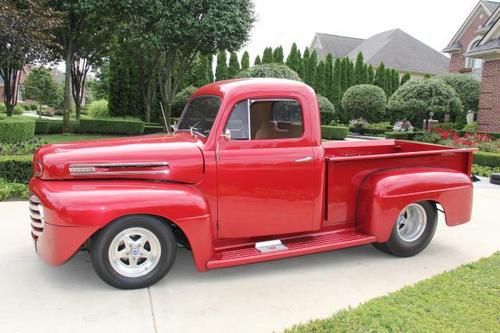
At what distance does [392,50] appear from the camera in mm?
48625

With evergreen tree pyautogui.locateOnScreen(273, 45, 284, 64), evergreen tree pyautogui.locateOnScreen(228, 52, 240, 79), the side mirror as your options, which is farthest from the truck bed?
evergreen tree pyautogui.locateOnScreen(273, 45, 284, 64)

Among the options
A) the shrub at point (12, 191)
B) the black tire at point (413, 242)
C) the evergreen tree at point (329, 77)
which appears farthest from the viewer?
the evergreen tree at point (329, 77)

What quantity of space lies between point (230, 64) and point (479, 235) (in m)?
27.0

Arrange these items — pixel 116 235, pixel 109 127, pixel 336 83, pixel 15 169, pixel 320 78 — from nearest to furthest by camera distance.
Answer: pixel 116 235 → pixel 15 169 → pixel 109 127 → pixel 320 78 → pixel 336 83

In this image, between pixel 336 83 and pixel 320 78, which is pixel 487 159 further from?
pixel 336 83

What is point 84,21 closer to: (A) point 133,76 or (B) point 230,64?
(A) point 133,76

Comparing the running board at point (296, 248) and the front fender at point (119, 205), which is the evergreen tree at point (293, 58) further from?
the front fender at point (119, 205)

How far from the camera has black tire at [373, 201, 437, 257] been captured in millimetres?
4992

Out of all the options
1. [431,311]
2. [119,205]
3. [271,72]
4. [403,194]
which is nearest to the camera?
[431,311]

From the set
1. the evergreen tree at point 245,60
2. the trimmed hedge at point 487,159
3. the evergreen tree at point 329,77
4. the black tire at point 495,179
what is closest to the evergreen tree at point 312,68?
the evergreen tree at point 329,77

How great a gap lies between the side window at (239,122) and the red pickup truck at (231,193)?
0.01 m

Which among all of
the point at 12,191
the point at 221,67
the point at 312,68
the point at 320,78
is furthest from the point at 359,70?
the point at 12,191

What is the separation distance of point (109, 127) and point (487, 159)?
15.1m

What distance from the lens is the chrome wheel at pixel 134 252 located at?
3.85m
